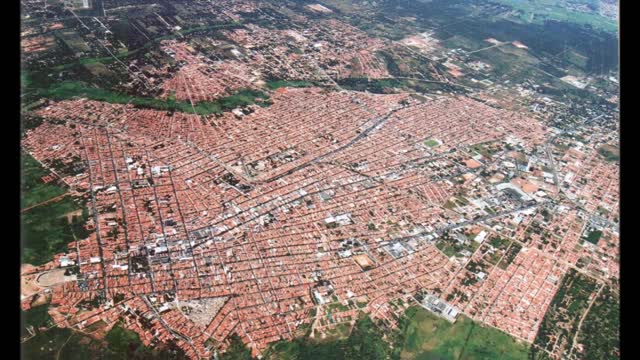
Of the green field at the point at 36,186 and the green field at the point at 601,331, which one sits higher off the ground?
the green field at the point at 36,186

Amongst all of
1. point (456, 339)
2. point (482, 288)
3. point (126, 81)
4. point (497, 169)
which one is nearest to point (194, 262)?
point (456, 339)

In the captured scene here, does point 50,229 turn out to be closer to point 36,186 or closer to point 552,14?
point 36,186

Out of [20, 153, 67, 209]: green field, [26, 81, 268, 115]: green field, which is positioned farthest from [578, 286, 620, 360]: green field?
[26, 81, 268, 115]: green field

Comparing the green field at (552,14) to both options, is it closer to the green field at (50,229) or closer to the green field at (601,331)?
the green field at (601,331)

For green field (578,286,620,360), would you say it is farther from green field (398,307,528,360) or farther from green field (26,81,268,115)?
green field (26,81,268,115)

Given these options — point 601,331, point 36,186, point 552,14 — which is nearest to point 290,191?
point 36,186

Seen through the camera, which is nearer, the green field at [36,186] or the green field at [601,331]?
the green field at [601,331]

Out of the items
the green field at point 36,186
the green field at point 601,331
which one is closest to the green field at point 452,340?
the green field at point 601,331

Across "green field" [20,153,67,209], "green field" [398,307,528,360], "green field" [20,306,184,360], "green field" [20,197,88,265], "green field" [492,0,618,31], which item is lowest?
"green field" [398,307,528,360]
